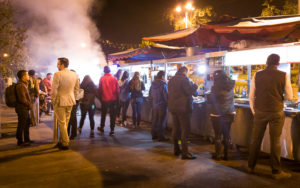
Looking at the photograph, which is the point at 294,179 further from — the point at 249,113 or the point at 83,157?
the point at 83,157

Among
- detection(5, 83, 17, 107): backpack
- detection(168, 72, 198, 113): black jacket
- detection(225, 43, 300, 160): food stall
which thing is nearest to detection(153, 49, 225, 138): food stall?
detection(225, 43, 300, 160): food stall

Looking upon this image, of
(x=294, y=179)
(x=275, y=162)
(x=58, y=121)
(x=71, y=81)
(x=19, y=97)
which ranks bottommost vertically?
(x=294, y=179)

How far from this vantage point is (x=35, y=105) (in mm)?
9023

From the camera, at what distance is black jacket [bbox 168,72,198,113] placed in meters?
5.09

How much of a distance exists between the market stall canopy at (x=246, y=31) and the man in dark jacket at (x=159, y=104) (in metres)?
1.44

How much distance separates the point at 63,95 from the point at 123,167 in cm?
216

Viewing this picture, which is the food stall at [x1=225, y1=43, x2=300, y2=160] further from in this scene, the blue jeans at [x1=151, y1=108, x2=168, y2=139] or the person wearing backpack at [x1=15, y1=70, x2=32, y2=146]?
the person wearing backpack at [x1=15, y1=70, x2=32, y2=146]

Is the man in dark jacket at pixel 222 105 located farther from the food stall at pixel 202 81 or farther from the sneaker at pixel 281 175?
the food stall at pixel 202 81

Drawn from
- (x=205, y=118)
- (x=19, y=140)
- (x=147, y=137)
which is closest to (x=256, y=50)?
(x=205, y=118)

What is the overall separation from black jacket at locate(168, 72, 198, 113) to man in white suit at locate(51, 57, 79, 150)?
90.8 inches

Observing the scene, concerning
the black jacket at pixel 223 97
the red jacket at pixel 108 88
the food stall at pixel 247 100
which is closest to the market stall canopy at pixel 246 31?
the food stall at pixel 247 100

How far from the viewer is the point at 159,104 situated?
6.64 metres

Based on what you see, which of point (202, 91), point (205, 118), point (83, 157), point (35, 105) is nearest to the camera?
point (83, 157)

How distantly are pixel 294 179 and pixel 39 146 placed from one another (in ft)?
17.7
